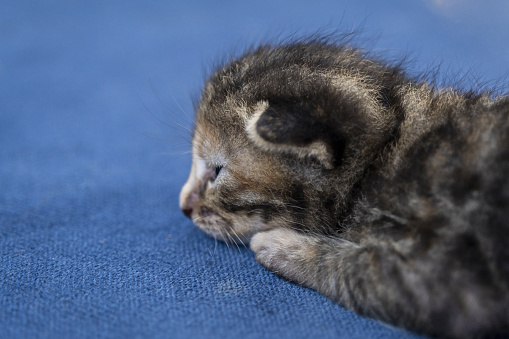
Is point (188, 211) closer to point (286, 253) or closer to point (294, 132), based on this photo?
point (286, 253)

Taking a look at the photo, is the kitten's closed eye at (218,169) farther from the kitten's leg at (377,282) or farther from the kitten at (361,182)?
the kitten's leg at (377,282)

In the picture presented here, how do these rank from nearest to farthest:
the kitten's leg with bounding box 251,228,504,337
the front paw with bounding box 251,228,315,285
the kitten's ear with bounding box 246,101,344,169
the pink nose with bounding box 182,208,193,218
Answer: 1. the kitten's leg with bounding box 251,228,504,337
2. the kitten's ear with bounding box 246,101,344,169
3. the front paw with bounding box 251,228,315,285
4. the pink nose with bounding box 182,208,193,218

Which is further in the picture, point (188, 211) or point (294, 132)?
point (188, 211)

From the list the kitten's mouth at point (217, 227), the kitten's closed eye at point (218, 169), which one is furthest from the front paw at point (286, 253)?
the kitten's closed eye at point (218, 169)

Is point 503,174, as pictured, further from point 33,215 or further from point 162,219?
point 33,215

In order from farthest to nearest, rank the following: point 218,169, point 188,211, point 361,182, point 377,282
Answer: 1. point 188,211
2. point 218,169
3. point 361,182
4. point 377,282

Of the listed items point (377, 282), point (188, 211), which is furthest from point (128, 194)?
point (377, 282)

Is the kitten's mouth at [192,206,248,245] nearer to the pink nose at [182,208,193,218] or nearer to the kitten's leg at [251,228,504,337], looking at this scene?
the pink nose at [182,208,193,218]

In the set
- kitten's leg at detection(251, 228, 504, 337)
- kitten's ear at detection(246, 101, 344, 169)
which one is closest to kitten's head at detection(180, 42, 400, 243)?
kitten's ear at detection(246, 101, 344, 169)
